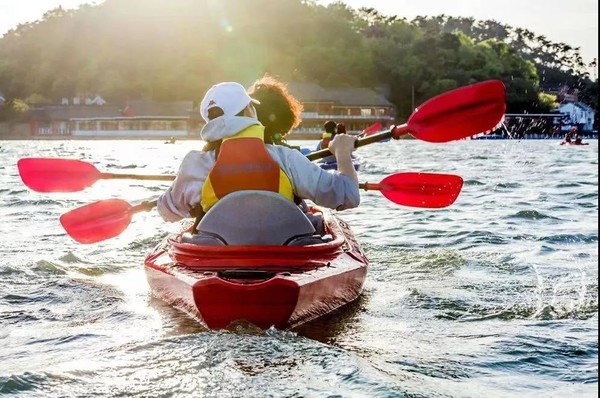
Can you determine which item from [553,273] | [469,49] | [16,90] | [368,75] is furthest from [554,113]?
[553,273]

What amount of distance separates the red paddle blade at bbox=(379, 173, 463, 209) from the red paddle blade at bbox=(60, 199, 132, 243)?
164cm

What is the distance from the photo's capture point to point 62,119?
64.6 m

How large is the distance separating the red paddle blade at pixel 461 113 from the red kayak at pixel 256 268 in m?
0.98

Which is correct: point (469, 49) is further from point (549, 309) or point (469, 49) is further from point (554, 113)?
point (549, 309)

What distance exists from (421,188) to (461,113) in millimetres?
523

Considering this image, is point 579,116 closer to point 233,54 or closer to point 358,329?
point 233,54

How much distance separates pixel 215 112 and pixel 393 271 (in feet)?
7.87

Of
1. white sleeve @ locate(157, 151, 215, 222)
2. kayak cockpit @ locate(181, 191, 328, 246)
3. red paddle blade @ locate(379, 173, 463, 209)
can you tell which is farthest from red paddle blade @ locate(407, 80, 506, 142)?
white sleeve @ locate(157, 151, 215, 222)

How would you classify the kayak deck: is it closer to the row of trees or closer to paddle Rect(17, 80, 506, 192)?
paddle Rect(17, 80, 506, 192)

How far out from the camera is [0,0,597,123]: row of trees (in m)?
72.9

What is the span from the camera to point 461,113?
16.5ft

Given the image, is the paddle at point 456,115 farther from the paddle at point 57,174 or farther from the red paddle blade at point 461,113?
the paddle at point 57,174

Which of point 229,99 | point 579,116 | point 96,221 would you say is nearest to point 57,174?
point 96,221

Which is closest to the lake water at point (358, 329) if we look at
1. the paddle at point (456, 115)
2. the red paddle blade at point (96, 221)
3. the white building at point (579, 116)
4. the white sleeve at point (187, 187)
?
the red paddle blade at point (96, 221)
